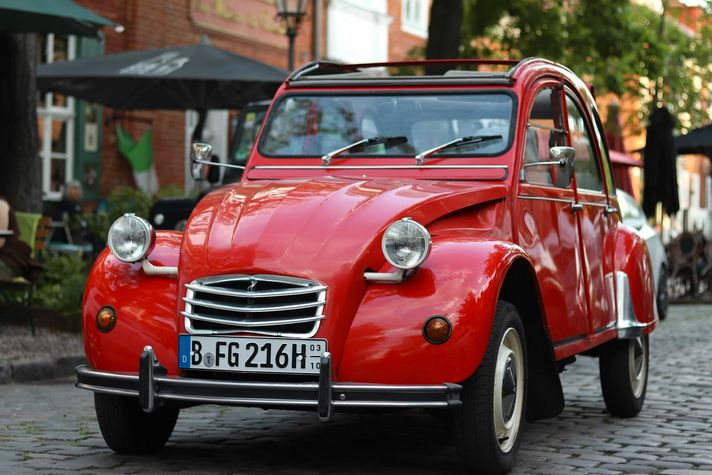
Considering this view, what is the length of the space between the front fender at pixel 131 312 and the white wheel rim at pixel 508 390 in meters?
1.35

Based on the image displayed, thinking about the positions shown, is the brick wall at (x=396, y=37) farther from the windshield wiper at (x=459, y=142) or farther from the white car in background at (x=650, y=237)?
the windshield wiper at (x=459, y=142)

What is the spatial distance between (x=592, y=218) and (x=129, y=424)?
3090 mm

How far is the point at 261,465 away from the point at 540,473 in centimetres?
123

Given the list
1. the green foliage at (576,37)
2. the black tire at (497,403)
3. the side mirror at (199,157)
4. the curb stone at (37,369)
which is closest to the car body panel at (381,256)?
the black tire at (497,403)

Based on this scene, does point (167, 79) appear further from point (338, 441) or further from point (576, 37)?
point (338, 441)

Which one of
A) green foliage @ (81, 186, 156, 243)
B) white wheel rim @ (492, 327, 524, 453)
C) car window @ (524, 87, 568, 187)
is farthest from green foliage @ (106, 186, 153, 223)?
white wheel rim @ (492, 327, 524, 453)

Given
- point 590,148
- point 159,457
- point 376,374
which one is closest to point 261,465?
point 159,457

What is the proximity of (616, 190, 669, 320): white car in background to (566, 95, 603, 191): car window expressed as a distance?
6439 millimetres

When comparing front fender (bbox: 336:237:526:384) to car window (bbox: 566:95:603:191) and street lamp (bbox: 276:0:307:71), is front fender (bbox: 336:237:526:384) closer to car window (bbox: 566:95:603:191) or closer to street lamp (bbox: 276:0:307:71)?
car window (bbox: 566:95:603:191)

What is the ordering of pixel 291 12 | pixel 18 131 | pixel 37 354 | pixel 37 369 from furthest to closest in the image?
pixel 291 12 < pixel 18 131 < pixel 37 354 < pixel 37 369

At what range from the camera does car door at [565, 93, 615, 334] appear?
793cm

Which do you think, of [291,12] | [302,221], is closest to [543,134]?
[302,221]

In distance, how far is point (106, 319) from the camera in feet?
20.2

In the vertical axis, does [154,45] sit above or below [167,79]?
above
